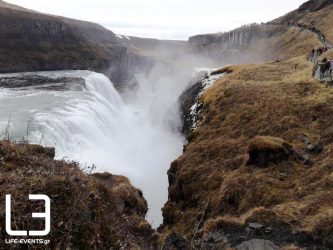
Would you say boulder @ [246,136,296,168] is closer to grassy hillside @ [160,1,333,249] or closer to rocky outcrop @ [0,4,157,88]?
grassy hillside @ [160,1,333,249]

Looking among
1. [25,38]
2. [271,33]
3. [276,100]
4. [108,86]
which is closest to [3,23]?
[25,38]

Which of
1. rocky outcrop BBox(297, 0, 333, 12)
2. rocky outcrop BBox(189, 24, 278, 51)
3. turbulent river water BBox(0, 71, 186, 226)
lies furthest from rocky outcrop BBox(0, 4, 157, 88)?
rocky outcrop BBox(297, 0, 333, 12)

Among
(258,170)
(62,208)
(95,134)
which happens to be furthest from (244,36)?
(62,208)

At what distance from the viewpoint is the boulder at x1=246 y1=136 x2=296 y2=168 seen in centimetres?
1998

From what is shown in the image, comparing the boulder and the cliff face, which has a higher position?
the cliff face

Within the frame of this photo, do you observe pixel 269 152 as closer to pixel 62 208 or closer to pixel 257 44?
pixel 62 208

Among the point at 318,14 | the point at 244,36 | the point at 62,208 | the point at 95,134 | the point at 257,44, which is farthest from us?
the point at 244,36

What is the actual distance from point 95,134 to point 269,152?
81.4 feet

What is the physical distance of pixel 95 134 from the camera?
41406mm

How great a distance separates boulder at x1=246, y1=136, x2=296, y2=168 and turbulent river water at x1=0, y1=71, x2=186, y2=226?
26.4ft

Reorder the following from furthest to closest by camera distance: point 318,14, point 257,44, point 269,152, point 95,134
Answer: point 257,44, point 318,14, point 95,134, point 269,152

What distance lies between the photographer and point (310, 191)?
16.5m

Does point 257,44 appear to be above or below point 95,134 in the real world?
above

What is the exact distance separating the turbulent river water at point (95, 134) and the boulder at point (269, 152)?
8038 millimetres
